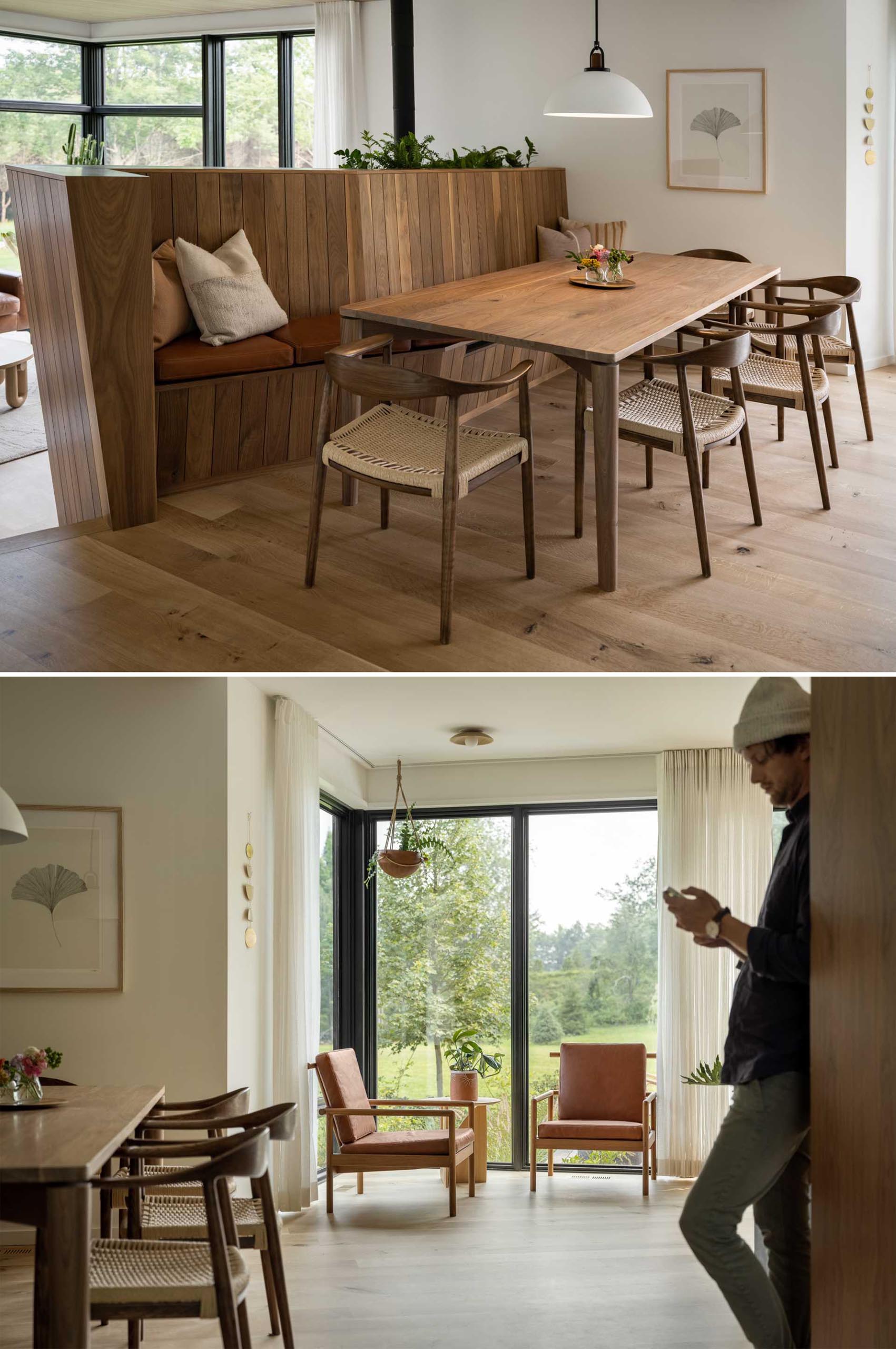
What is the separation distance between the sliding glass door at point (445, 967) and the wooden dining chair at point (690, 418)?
3.95 m

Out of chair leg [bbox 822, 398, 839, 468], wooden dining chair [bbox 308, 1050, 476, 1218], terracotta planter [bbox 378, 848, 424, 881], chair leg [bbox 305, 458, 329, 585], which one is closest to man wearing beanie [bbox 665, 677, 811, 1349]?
chair leg [bbox 305, 458, 329, 585]

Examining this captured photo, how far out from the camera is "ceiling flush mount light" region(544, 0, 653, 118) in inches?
223

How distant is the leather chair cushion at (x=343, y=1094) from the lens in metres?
6.20

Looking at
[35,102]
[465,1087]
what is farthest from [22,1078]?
[35,102]

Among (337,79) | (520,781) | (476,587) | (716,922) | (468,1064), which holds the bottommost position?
(468,1064)

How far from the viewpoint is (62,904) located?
5.12 metres

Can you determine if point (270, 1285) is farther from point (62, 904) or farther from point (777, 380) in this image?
point (777, 380)

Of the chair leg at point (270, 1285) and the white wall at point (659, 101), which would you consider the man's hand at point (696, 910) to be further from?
the white wall at point (659, 101)

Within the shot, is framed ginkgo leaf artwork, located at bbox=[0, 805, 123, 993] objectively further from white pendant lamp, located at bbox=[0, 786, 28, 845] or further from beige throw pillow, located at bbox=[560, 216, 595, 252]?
beige throw pillow, located at bbox=[560, 216, 595, 252]

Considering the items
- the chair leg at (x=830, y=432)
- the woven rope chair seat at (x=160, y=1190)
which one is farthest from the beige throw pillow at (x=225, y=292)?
the woven rope chair seat at (x=160, y=1190)

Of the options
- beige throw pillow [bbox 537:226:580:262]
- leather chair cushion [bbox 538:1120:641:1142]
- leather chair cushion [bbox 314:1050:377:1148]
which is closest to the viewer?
leather chair cushion [bbox 314:1050:377:1148]

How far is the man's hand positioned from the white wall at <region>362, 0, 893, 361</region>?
6.41m

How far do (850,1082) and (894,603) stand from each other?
2242 millimetres

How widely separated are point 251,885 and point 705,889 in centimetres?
310
